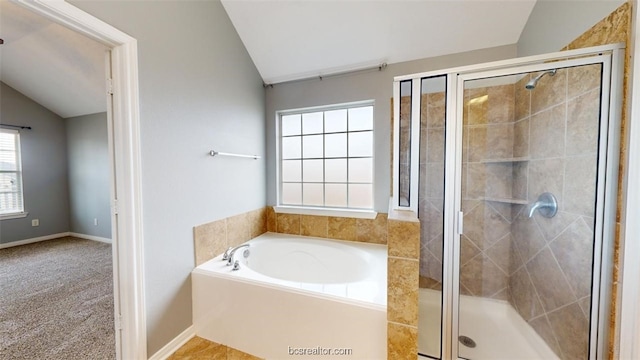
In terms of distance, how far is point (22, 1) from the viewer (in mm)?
866

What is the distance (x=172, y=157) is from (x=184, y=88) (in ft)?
1.68

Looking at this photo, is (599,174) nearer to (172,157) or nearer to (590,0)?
(590,0)

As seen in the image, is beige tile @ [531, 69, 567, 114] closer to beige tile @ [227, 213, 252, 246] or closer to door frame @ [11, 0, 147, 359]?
door frame @ [11, 0, 147, 359]

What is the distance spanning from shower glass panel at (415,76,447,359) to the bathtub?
11.7 inches

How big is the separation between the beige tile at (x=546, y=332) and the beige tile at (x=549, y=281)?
0.09 metres

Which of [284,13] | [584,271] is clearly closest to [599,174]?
[584,271]

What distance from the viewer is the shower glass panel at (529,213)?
120 centimetres

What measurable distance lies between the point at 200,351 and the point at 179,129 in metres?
1.54

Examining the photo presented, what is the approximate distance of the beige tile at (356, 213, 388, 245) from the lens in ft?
7.22

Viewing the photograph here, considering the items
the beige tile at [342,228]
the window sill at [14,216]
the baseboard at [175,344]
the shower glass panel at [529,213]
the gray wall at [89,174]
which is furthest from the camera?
the gray wall at [89,174]

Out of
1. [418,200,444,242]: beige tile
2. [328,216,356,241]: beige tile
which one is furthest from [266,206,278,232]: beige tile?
[418,200,444,242]: beige tile

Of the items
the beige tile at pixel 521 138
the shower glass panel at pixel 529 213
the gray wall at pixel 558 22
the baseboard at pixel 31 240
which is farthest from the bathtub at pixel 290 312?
the baseboard at pixel 31 240

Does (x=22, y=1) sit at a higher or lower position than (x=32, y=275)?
higher

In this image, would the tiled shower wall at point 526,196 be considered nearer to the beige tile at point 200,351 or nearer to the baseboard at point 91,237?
the beige tile at point 200,351
